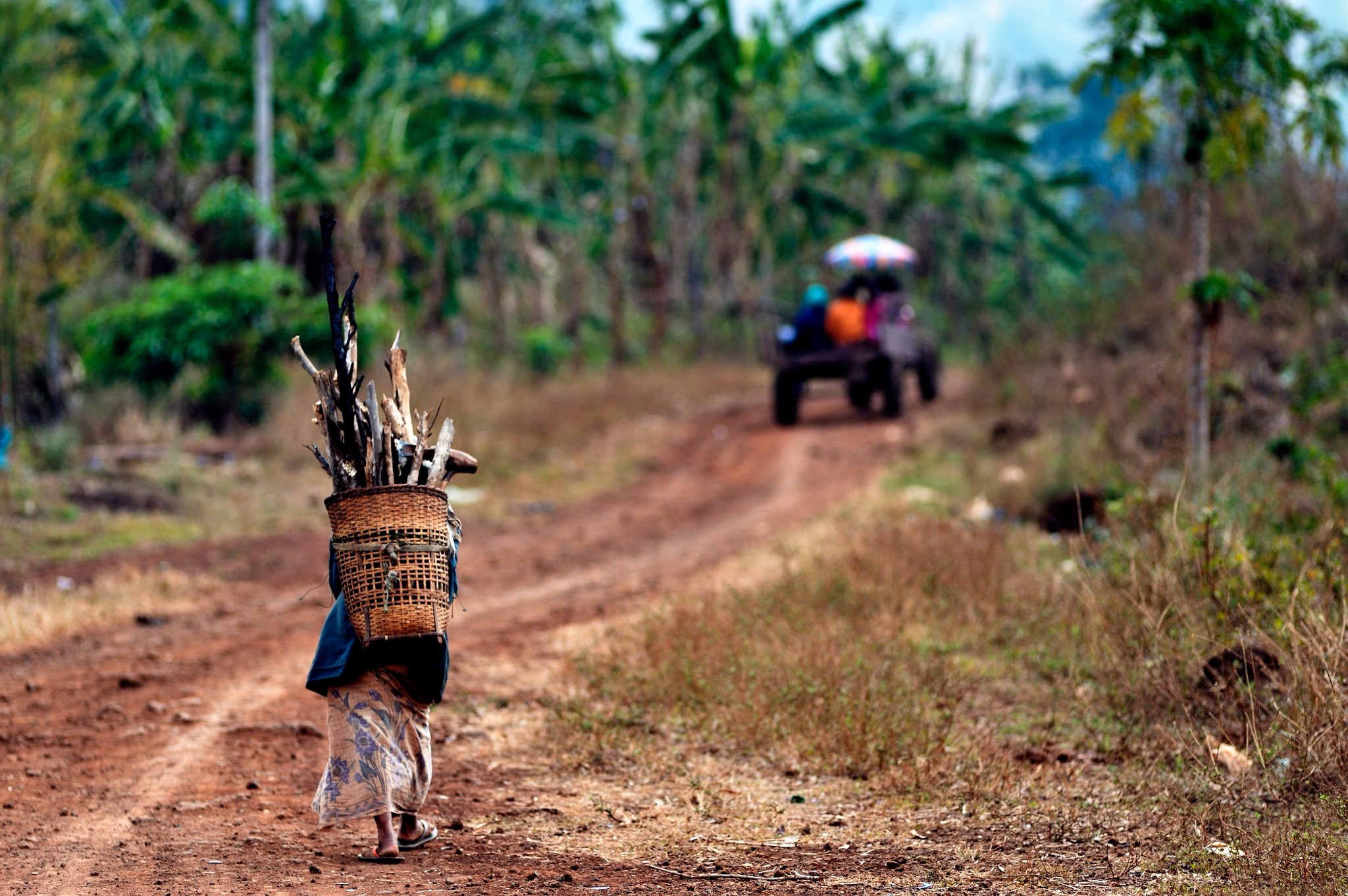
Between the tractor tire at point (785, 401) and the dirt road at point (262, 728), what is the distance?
17.8ft

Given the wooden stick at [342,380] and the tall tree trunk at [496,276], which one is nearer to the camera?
the wooden stick at [342,380]

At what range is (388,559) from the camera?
4.59m

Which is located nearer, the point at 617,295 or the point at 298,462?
the point at 298,462

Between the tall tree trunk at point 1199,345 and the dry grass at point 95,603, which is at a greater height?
the tall tree trunk at point 1199,345

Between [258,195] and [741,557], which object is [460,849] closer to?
[741,557]

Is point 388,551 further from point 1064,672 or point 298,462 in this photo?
point 298,462

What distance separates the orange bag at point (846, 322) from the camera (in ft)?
61.5

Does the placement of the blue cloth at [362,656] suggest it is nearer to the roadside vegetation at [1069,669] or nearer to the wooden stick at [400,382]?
the wooden stick at [400,382]

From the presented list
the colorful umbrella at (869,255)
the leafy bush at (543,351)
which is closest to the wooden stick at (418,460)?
the colorful umbrella at (869,255)

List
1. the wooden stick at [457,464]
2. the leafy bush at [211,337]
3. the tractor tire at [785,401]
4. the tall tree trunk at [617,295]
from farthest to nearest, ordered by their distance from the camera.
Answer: the tall tree trunk at [617,295], the tractor tire at [785,401], the leafy bush at [211,337], the wooden stick at [457,464]

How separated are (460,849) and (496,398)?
537 inches

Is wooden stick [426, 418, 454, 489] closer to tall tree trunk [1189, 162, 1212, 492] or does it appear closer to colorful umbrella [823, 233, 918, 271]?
tall tree trunk [1189, 162, 1212, 492]

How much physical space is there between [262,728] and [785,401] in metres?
13.4

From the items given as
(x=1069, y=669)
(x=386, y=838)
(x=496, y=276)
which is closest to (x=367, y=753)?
(x=386, y=838)
